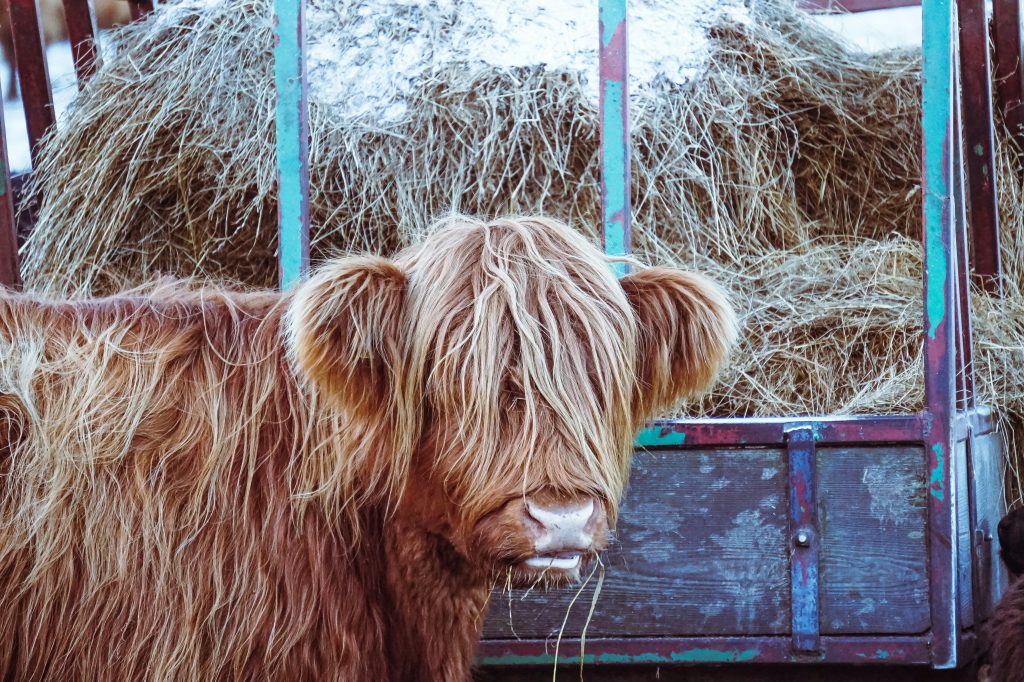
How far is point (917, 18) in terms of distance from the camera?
5.05 metres

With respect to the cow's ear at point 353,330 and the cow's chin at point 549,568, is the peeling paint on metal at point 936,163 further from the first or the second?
the cow's ear at point 353,330

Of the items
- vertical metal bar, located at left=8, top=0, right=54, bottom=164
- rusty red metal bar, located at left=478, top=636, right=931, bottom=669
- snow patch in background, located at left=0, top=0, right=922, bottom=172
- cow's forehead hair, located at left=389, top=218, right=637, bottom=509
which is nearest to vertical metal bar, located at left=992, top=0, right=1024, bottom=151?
snow patch in background, located at left=0, top=0, right=922, bottom=172

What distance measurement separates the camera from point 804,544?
2.69 meters

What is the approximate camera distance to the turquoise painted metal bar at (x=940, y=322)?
8.66 ft

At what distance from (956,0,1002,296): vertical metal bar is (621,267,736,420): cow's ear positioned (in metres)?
2.15

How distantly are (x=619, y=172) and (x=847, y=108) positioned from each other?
192 cm

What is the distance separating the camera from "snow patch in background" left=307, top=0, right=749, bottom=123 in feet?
12.7

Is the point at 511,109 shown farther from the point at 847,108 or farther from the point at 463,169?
the point at 847,108

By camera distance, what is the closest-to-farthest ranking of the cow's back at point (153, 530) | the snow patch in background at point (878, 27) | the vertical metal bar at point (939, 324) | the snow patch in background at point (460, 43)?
the cow's back at point (153, 530), the vertical metal bar at point (939, 324), the snow patch in background at point (460, 43), the snow patch in background at point (878, 27)

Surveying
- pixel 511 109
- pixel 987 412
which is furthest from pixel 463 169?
pixel 987 412

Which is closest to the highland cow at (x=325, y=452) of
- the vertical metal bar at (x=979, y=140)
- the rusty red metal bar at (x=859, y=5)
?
the vertical metal bar at (x=979, y=140)

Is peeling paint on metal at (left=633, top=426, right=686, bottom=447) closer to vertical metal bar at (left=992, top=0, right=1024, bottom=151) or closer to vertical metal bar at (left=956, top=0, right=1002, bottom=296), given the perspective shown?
vertical metal bar at (left=956, top=0, right=1002, bottom=296)

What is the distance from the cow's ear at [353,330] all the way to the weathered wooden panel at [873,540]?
4.00 ft

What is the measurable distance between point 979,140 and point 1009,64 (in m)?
0.43
